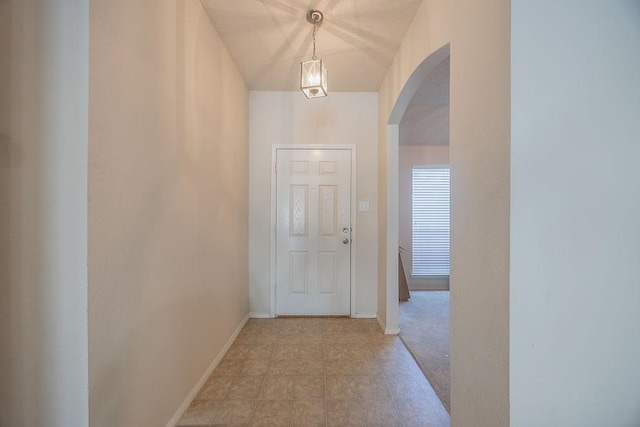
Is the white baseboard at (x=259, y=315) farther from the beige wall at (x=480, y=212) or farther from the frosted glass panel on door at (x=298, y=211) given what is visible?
the beige wall at (x=480, y=212)

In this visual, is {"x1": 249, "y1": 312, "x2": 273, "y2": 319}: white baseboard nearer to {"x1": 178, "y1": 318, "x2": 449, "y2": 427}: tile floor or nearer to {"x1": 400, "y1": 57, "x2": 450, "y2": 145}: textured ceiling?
{"x1": 178, "y1": 318, "x2": 449, "y2": 427}: tile floor

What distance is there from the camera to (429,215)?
175 inches

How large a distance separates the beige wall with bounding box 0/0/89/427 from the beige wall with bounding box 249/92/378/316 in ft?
7.20

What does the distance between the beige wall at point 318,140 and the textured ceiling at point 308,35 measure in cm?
29

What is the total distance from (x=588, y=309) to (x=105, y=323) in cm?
172

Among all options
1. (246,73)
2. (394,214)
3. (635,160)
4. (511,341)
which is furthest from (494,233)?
(246,73)

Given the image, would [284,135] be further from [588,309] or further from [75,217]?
[588,309]

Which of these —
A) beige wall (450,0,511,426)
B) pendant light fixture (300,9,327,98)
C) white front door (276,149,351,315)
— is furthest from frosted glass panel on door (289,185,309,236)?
beige wall (450,0,511,426)

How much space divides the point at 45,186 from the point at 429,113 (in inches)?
149

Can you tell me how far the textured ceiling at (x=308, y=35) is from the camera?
5.99 ft

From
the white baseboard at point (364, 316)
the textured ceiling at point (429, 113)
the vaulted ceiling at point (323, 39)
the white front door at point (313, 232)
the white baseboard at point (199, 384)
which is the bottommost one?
the white baseboard at point (364, 316)

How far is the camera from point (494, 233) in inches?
38.8

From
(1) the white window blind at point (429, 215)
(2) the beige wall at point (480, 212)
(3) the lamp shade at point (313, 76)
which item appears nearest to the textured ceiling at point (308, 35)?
(3) the lamp shade at point (313, 76)

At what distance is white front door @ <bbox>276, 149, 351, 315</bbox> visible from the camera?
3.13 meters
